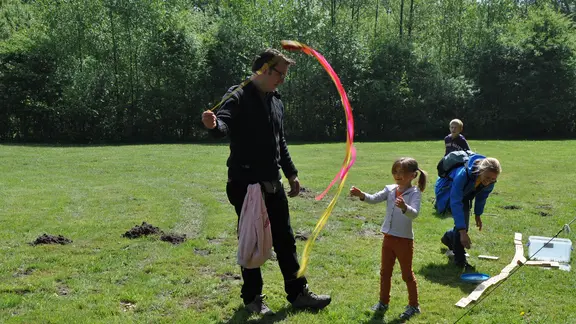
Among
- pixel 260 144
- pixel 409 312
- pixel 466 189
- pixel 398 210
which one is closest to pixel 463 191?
pixel 466 189

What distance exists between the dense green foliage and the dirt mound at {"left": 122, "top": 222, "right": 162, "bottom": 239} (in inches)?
856

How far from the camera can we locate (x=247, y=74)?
100 ft

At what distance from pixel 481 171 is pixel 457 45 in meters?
35.4

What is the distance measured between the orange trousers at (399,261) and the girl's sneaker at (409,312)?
0.11 feet

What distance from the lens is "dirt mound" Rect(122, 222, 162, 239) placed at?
7799mm

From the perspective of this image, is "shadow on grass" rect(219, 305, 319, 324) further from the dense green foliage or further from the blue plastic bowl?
the dense green foliage

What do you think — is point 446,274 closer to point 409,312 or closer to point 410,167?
point 409,312

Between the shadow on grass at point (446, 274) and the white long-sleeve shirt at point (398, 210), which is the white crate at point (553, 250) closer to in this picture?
the shadow on grass at point (446, 274)

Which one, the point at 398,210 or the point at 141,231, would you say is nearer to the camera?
the point at 398,210

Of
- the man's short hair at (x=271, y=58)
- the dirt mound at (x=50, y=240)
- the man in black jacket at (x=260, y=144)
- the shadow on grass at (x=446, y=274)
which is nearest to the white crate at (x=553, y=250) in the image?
the shadow on grass at (x=446, y=274)

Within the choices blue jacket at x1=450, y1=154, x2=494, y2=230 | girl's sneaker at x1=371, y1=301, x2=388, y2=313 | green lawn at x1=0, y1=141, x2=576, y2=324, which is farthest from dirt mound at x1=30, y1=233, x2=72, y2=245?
blue jacket at x1=450, y1=154, x2=494, y2=230

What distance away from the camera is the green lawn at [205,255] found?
504 centimetres


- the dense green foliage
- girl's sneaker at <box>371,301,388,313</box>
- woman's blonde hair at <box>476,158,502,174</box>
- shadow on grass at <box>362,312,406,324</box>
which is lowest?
shadow on grass at <box>362,312,406,324</box>

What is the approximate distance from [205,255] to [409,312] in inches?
121
